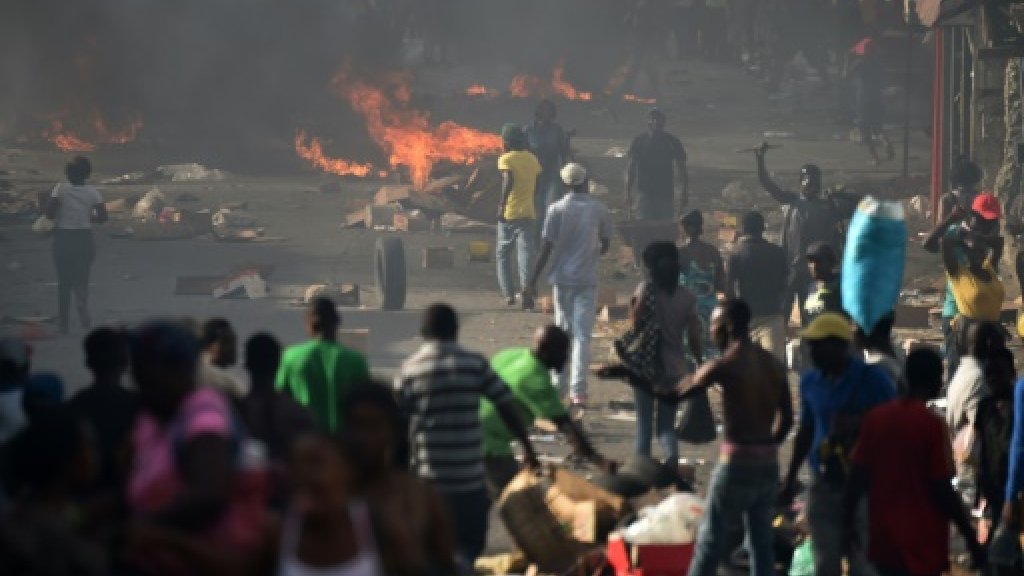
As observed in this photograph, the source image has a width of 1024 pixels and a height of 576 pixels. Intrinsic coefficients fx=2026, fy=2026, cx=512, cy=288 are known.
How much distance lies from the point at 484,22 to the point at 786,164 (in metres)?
10.6

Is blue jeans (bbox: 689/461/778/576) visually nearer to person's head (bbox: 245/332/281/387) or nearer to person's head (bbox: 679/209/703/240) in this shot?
person's head (bbox: 245/332/281/387)

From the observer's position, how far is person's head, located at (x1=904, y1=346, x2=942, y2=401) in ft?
27.8

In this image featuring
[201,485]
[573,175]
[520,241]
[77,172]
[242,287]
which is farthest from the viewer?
[242,287]

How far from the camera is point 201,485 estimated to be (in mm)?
5828

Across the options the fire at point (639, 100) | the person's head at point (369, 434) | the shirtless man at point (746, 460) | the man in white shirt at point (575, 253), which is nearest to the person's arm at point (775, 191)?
the man in white shirt at point (575, 253)

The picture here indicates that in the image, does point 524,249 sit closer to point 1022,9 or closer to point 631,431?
point 631,431

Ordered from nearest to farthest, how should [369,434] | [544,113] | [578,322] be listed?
[369,434], [578,322], [544,113]

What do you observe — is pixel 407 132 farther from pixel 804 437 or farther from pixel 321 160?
pixel 804 437

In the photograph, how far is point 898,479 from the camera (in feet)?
27.1

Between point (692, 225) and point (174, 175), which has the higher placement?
point (174, 175)

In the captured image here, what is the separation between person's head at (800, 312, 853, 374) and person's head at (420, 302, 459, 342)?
5.16 ft

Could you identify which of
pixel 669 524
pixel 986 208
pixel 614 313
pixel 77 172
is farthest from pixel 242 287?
pixel 669 524

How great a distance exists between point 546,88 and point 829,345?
26828 millimetres

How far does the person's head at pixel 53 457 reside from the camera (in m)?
5.85
